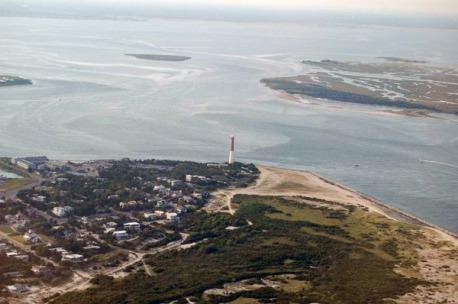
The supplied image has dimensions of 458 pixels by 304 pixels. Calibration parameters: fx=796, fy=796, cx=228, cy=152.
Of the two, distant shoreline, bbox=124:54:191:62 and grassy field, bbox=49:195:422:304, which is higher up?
distant shoreline, bbox=124:54:191:62

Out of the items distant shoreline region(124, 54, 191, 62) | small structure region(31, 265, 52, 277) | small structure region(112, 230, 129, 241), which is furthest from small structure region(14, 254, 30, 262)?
distant shoreline region(124, 54, 191, 62)

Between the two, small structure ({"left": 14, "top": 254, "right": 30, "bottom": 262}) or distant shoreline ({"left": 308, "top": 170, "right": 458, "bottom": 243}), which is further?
distant shoreline ({"left": 308, "top": 170, "right": 458, "bottom": 243})

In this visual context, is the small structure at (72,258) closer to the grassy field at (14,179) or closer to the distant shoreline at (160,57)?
the grassy field at (14,179)

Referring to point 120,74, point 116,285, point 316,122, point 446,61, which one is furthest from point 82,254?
point 446,61

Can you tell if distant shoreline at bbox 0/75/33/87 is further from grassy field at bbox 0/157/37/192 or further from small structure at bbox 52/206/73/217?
small structure at bbox 52/206/73/217

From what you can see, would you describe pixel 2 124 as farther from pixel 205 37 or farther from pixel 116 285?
pixel 205 37

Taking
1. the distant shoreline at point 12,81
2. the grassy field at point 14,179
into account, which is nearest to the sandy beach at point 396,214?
the grassy field at point 14,179
